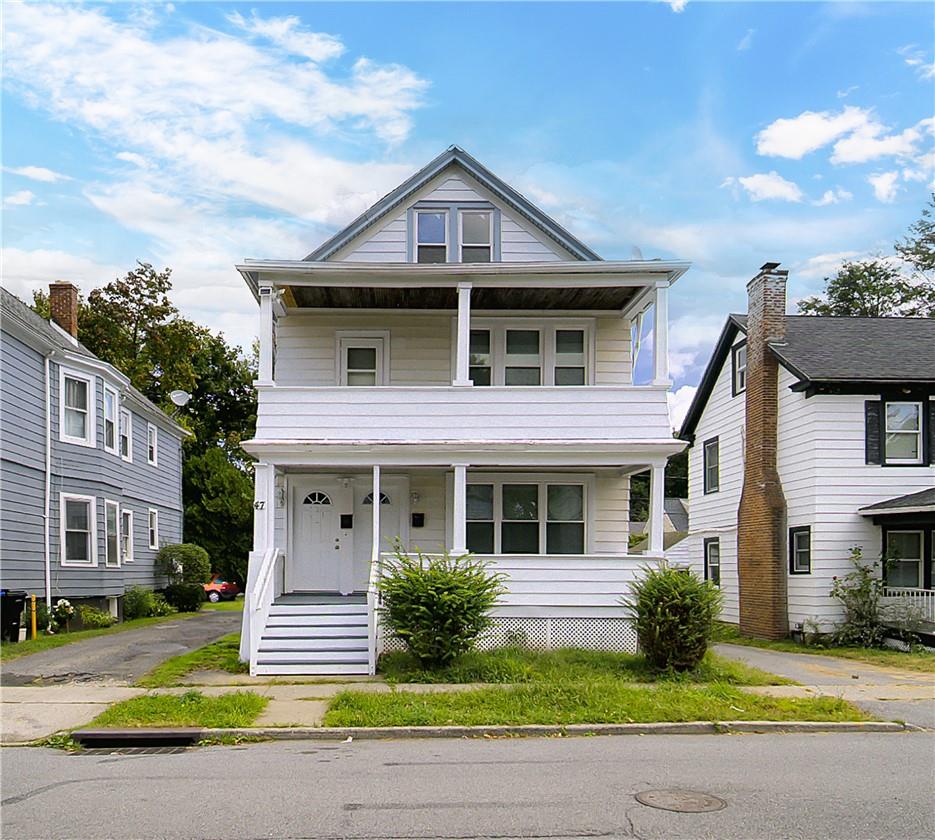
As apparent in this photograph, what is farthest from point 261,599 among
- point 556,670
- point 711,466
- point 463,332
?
point 711,466

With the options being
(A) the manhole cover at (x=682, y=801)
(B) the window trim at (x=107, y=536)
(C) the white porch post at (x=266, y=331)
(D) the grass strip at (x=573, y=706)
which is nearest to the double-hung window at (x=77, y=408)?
(B) the window trim at (x=107, y=536)

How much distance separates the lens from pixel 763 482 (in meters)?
22.8

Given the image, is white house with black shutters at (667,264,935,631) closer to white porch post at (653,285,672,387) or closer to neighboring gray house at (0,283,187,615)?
white porch post at (653,285,672,387)

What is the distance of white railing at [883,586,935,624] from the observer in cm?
1931

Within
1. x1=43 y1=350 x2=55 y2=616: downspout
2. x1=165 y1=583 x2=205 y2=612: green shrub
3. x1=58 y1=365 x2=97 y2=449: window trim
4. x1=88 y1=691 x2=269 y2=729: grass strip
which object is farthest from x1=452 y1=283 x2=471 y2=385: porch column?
x1=165 y1=583 x2=205 y2=612: green shrub

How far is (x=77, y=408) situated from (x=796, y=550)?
675 inches

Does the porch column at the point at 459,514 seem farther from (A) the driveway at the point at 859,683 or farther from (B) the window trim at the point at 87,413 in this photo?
(B) the window trim at the point at 87,413

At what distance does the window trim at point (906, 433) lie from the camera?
20984mm

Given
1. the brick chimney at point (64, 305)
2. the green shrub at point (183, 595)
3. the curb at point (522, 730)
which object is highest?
the brick chimney at point (64, 305)

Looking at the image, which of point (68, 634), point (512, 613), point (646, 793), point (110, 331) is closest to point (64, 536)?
point (68, 634)

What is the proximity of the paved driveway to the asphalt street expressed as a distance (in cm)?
476

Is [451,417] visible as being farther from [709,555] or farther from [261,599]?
[709,555]

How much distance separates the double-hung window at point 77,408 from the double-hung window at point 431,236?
371 inches

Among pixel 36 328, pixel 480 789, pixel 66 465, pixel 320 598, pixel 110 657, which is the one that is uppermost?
pixel 36 328
